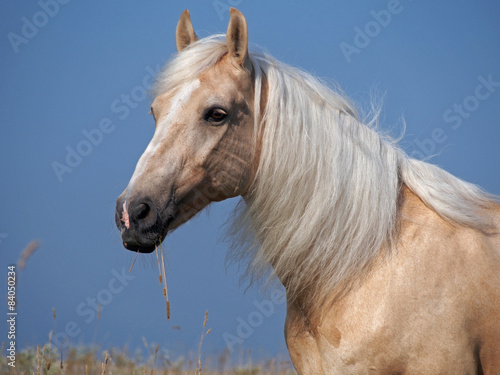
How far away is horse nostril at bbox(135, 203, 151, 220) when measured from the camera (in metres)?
2.60

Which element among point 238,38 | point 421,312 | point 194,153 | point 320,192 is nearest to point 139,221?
point 194,153

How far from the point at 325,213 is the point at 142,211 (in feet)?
3.44

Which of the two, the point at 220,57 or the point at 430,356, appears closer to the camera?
the point at 430,356

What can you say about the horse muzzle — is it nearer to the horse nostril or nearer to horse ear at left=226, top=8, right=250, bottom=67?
the horse nostril

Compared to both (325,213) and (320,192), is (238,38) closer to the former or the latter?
(320,192)

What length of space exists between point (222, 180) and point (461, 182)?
1565mm

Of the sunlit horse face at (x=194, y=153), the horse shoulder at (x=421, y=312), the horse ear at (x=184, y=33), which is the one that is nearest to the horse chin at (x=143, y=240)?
the sunlit horse face at (x=194, y=153)

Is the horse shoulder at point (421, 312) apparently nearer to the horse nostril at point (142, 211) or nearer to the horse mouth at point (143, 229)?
the horse mouth at point (143, 229)

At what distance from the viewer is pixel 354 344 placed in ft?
8.29

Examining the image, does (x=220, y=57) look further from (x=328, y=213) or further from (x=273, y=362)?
(x=273, y=362)

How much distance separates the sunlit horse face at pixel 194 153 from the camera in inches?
104

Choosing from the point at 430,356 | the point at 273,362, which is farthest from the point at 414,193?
the point at 273,362

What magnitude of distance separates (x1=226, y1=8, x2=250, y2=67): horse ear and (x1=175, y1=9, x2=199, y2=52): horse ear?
1.91 ft

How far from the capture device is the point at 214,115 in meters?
2.85
